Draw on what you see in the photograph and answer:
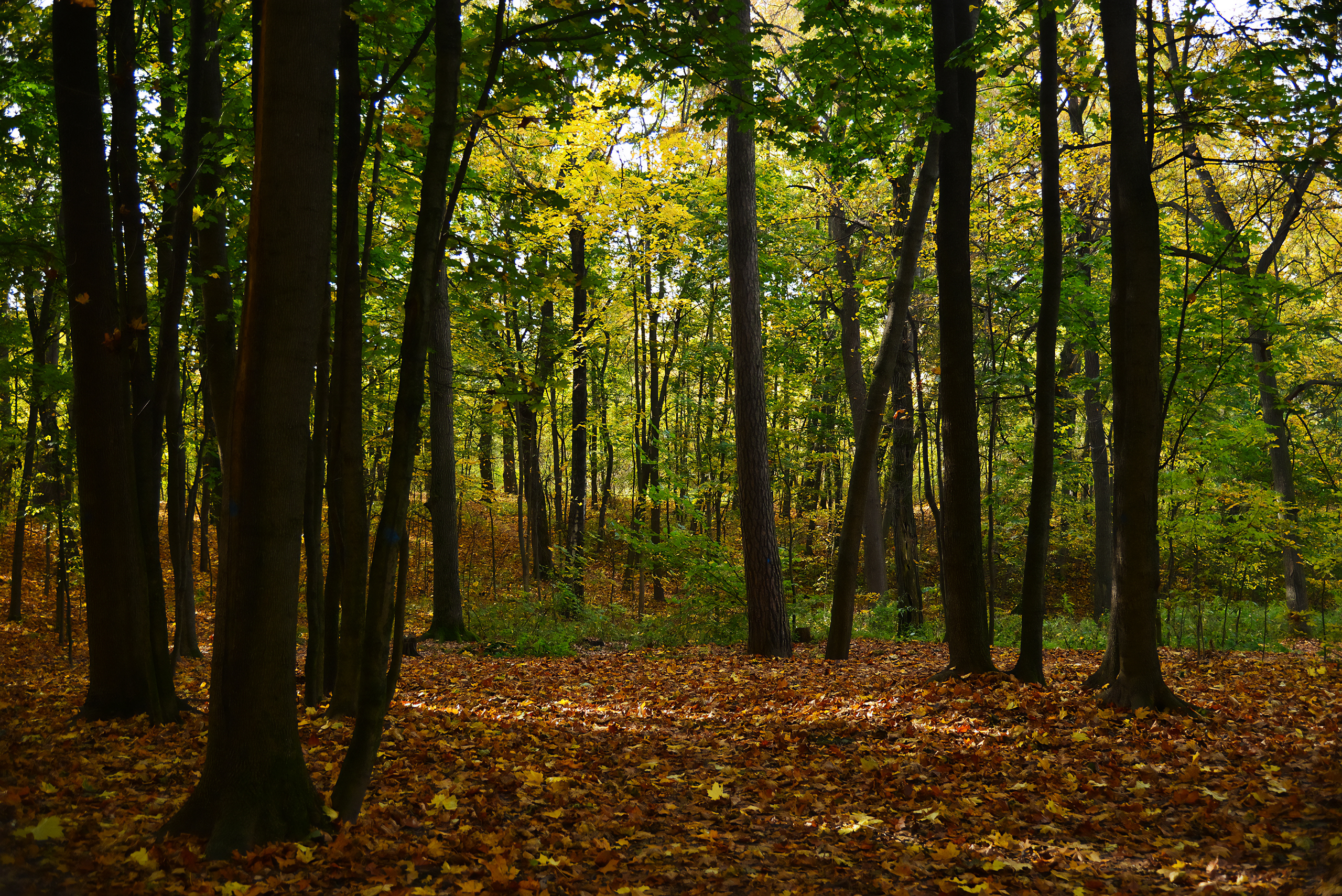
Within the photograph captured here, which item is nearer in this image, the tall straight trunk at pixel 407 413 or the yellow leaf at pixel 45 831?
the yellow leaf at pixel 45 831

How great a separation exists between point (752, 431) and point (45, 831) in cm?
823

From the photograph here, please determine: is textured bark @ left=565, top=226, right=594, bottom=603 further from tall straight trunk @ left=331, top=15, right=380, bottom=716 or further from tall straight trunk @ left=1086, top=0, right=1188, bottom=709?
tall straight trunk @ left=1086, top=0, right=1188, bottom=709

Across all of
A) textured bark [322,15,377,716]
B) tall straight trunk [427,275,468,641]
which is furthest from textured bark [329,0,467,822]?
tall straight trunk [427,275,468,641]

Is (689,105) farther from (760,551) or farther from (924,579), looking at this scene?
(924,579)

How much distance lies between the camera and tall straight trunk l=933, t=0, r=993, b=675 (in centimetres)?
746

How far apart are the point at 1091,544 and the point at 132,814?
2578 cm

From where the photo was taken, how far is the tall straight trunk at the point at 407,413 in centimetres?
363

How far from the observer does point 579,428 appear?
16.2 metres

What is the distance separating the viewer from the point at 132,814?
3750 millimetres

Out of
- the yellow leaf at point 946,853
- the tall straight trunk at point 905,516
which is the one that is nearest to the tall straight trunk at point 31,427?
the yellow leaf at point 946,853

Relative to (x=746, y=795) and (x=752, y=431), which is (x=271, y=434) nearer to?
(x=746, y=795)

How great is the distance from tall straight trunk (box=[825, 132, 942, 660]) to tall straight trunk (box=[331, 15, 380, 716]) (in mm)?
5712

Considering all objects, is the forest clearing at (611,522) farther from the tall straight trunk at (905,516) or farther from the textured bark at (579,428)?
the textured bark at (579,428)

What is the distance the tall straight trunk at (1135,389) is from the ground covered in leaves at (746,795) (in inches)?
21.1
